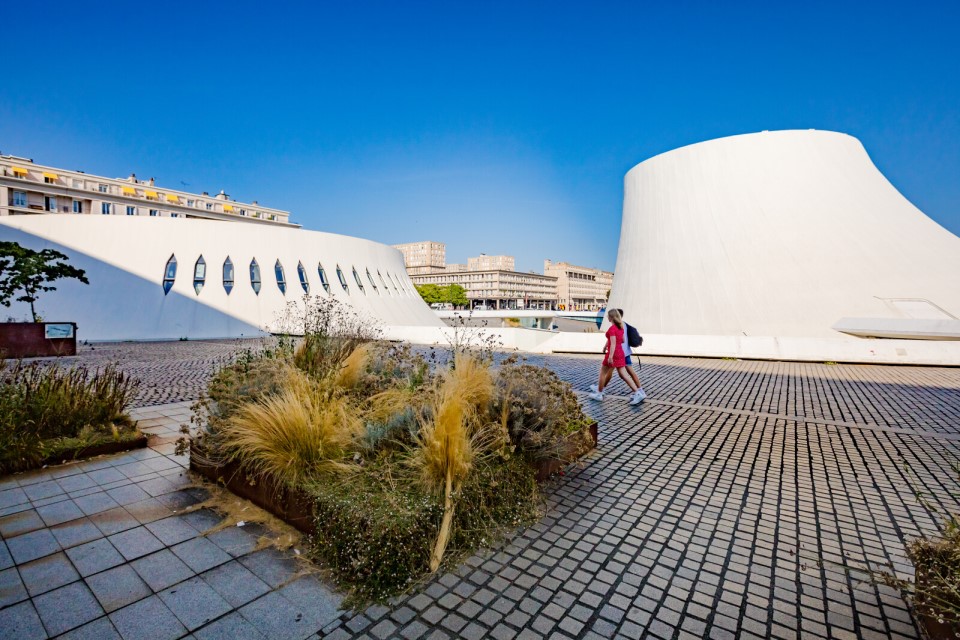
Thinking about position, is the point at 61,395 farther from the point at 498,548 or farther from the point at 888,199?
the point at 888,199

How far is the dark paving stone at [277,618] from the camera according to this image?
2.29m

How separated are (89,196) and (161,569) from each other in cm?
6978

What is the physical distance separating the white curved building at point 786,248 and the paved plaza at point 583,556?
58.2 feet

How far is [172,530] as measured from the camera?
11.1 feet

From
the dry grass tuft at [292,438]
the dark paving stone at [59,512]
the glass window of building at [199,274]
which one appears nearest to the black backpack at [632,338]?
the dry grass tuft at [292,438]

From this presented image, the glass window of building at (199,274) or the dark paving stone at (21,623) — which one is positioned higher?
the glass window of building at (199,274)

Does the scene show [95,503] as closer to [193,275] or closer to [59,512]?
[59,512]

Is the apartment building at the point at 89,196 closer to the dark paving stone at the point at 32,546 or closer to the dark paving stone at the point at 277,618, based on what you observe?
the dark paving stone at the point at 32,546

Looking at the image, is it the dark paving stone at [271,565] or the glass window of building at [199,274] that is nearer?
the dark paving stone at [271,565]

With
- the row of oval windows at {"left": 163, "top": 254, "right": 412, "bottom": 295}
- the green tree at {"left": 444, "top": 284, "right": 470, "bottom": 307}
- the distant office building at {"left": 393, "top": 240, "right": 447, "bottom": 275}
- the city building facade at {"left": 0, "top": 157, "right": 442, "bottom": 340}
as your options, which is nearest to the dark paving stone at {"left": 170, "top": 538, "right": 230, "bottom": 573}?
the city building facade at {"left": 0, "top": 157, "right": 442, "bottom": 340}

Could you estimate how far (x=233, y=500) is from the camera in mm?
3941

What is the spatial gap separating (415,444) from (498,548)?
1059 millimetres

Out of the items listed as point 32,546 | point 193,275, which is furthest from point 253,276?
point 32,546

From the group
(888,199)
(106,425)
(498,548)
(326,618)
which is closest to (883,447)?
(498,548)
